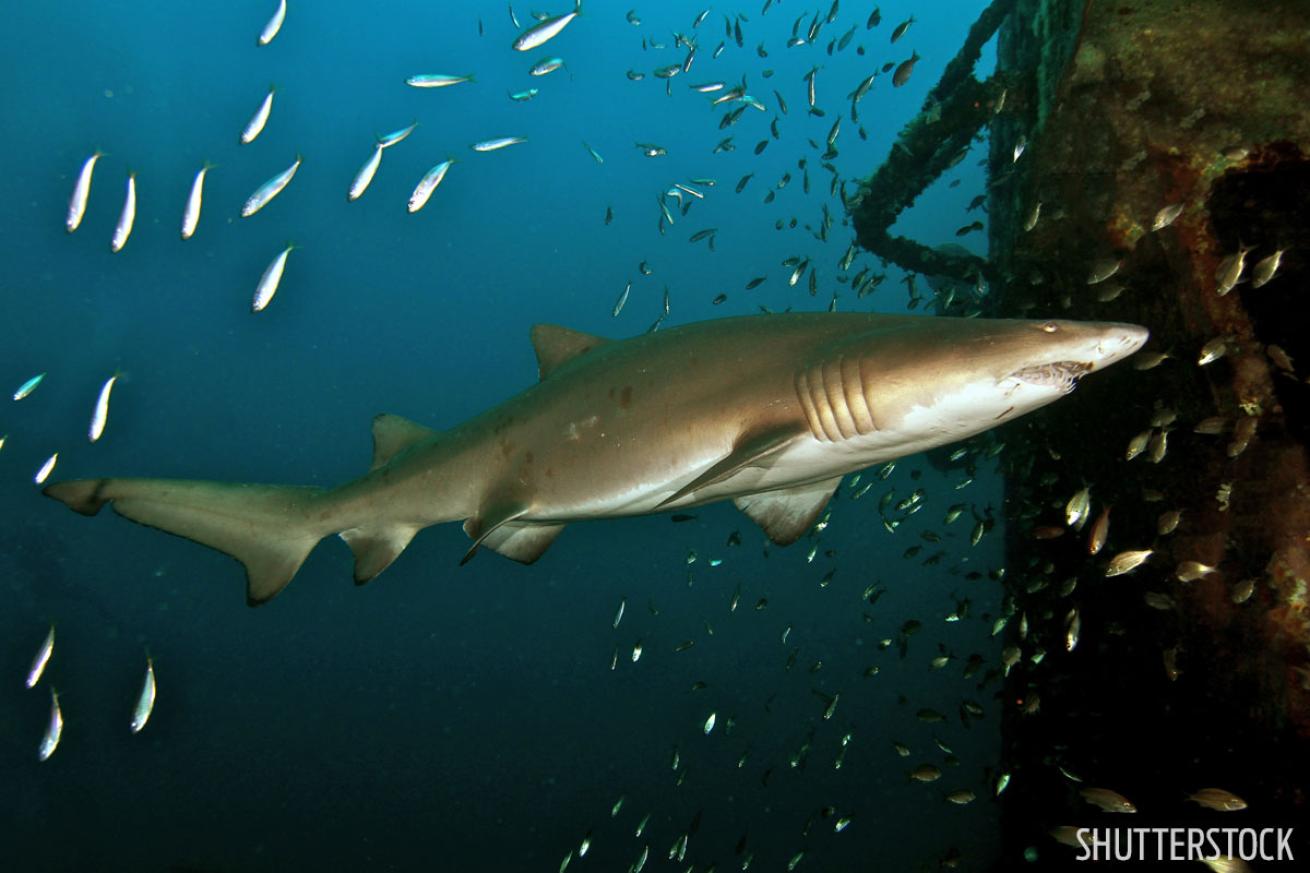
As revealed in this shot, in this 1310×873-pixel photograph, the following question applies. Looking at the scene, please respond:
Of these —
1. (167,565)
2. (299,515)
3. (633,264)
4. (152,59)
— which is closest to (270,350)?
(152,59)

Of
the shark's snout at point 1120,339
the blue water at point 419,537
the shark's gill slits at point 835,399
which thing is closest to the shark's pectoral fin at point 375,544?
the shark's gill slits at point 835,399

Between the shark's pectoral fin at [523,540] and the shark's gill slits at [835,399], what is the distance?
83.2 inches

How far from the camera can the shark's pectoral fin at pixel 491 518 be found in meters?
3.74

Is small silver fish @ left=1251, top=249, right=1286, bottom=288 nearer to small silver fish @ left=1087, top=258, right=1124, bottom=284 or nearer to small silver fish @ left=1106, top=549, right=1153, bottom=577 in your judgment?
small silver fish @ left=1087, top=258, right=1124, bottom=284

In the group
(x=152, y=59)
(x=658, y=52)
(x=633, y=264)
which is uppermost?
(x=152, y=59)

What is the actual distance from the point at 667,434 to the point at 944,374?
1299 millimetres

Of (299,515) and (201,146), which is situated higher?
(299,515)

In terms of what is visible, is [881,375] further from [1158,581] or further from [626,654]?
[626,654]

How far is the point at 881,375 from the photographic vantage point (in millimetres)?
3016

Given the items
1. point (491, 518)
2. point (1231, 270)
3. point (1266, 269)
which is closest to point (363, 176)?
point (491, 518)

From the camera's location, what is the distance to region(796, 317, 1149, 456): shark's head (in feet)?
8.73

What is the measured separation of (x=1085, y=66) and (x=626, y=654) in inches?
1372

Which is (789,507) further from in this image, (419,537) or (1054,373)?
(419,537)

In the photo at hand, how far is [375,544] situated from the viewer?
4.30m
